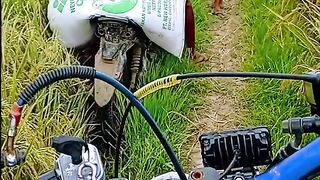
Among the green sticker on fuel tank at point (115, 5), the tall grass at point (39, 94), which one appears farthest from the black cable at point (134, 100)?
the green sticker on fuel tank at point (115, 5)

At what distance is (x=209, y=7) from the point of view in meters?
4.90

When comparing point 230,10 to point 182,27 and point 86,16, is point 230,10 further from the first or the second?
point 86,16

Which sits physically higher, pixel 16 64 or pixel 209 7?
pixel 209 7

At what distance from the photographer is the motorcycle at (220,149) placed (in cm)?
159

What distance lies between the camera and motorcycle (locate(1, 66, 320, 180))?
62.7 inches

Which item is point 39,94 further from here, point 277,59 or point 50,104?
point 277,59

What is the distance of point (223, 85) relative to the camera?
407cm

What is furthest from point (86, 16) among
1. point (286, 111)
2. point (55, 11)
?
point (286, 111)

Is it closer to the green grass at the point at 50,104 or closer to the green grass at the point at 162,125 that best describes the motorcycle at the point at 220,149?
the green grass at the point at 50,104

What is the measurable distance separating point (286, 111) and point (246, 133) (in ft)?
5.72

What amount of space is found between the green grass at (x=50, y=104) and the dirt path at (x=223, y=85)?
73 millimetres

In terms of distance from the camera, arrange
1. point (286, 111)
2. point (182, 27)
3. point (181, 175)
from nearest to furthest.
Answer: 1. point (181, 175)
2. point (286, 111)
3. point (182, 27)

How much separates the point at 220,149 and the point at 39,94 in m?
1.38

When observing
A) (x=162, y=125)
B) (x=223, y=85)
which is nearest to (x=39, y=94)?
(x=162, y=125)
